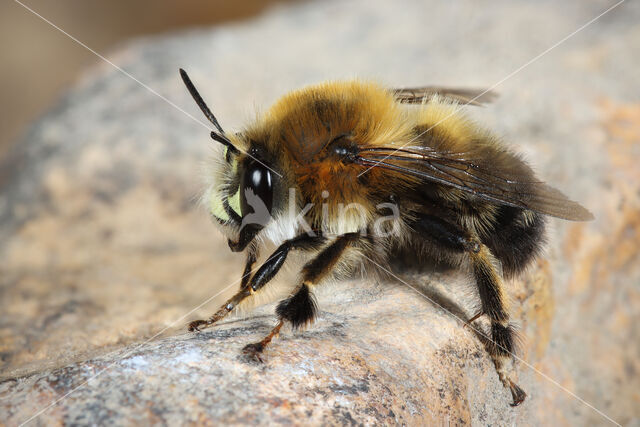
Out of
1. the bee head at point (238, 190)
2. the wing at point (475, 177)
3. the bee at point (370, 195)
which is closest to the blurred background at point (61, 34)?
the bee head at point (238, 190)

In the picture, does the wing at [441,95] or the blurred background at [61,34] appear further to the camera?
the blurred background at [61,34]

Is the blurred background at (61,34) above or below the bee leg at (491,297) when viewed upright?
above

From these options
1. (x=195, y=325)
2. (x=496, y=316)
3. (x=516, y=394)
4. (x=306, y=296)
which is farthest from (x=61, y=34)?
(x=516, y=394)

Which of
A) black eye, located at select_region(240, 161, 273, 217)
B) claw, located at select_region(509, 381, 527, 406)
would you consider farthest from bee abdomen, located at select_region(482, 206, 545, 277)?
black eye, located at select_region(240, 161, 273, 217)

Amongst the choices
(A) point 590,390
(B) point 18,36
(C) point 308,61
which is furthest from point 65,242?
(B) point 18,36

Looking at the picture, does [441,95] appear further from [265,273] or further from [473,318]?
[265,273]

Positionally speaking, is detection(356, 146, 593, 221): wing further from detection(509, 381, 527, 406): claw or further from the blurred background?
the blurred background

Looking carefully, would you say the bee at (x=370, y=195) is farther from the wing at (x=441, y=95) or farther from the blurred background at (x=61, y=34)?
the blurred background at (x=61, y=34)
